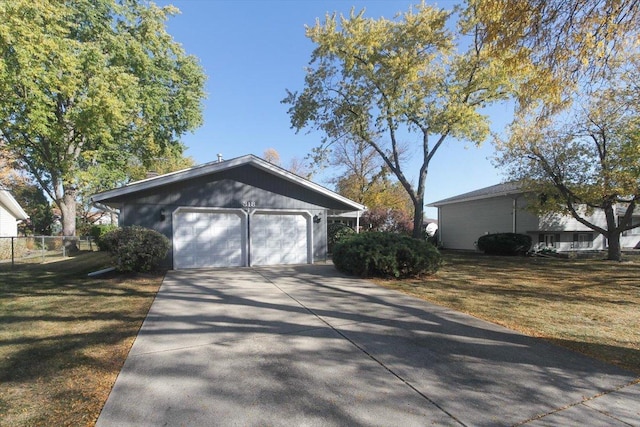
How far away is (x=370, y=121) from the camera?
1639 cm

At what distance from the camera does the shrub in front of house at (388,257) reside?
917cm

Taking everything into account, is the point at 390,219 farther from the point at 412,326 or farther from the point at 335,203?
the point at 412,326

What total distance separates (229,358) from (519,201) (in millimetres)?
20512

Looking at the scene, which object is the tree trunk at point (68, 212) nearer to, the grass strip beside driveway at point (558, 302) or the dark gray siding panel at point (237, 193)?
the dark gray siding panel at point (237, 193)

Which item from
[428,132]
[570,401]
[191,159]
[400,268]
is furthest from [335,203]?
[191,159]

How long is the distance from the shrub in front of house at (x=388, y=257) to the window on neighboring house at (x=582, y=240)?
16755mm

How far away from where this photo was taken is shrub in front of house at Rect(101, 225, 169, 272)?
899 centimetres

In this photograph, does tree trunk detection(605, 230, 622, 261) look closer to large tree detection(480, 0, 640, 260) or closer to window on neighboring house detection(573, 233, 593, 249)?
large tree detection(480, 0, 640, 260)

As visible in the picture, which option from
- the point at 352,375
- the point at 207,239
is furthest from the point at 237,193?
the point at 352,375

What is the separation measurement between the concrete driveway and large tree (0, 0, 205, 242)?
11745 mm

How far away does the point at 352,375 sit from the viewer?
3369 mm

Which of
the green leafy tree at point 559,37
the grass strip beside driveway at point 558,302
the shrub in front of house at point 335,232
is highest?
the green leafy tree at point 559,37

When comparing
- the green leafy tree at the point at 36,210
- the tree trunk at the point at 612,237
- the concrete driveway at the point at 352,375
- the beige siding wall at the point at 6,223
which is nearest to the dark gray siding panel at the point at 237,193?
the concrete driveway at the point at 352,375

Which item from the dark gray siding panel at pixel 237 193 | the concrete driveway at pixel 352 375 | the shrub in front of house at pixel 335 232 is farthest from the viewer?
the shrub in front of house at pixel 335 232
